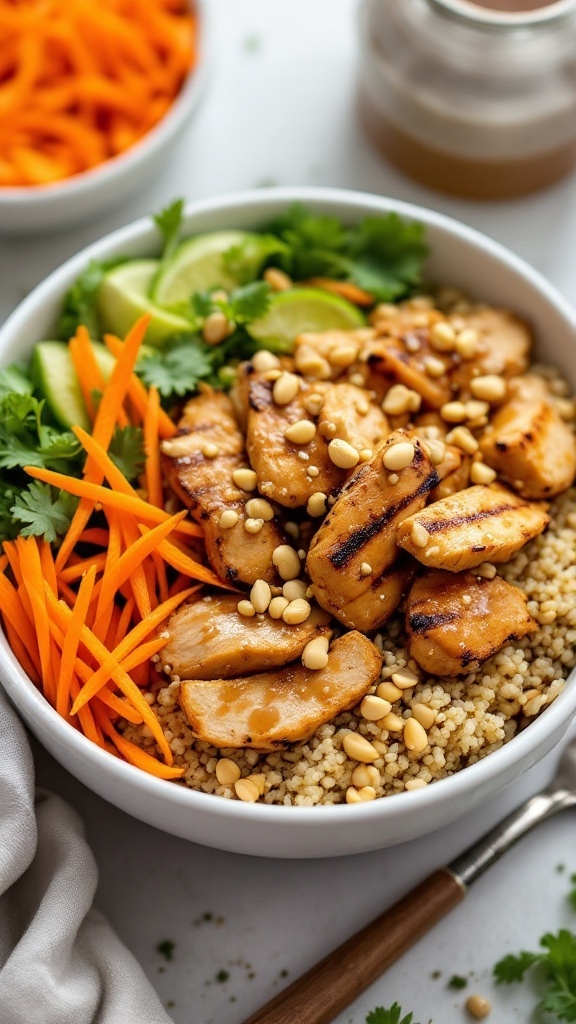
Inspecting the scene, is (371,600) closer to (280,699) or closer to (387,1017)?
(280,699)

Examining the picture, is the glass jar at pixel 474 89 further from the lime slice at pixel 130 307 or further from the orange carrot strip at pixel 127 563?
the orange carrot strip at pixel 127 563

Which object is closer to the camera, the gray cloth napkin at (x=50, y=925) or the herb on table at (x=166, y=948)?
the gray cloth napkin at (x=50, y=925)

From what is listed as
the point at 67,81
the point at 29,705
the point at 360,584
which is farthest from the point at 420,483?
the point at 67,81

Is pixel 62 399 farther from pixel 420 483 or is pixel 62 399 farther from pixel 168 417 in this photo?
pixel 420 483

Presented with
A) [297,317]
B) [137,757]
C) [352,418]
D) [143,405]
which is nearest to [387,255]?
[297,317]

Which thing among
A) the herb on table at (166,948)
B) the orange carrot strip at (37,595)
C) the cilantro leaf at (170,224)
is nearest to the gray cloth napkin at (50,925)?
the herb on table at (166,948)

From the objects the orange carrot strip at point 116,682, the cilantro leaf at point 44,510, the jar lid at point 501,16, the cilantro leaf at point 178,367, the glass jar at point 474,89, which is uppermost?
the jar lid at point 501,16
